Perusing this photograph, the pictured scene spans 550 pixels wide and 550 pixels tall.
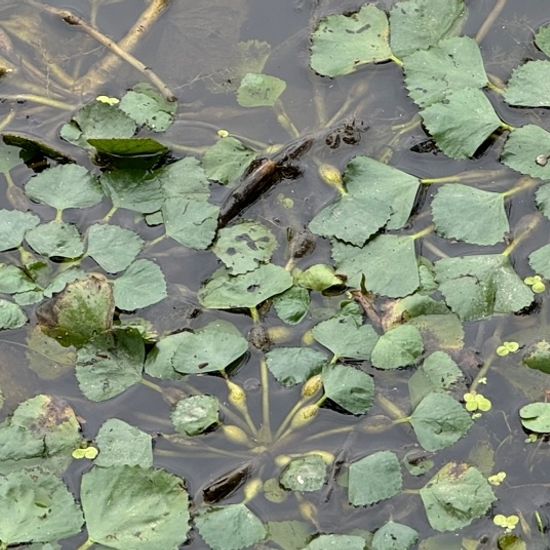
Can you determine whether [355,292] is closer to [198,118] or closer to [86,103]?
[198,118]

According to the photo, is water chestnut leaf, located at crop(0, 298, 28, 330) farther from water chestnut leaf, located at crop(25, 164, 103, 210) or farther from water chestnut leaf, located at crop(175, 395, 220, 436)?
water chestnut leaf, located at crop(175, 395, 220, 436)

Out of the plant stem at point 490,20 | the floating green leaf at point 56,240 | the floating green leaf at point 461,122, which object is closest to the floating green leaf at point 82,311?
the floating green leaf at point 56,240

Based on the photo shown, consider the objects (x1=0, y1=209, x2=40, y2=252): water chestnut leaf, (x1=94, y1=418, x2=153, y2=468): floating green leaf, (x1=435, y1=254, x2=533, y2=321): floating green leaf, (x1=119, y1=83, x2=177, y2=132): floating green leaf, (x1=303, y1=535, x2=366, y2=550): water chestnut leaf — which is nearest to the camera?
(x1=303, y1=535, x2=366, y2=550): water chestnut leaf

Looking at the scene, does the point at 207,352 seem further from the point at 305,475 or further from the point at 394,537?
the point at 394,537

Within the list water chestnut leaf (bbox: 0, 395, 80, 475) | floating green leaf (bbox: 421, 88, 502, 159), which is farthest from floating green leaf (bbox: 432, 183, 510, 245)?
water chestnut leaf (bbox: 0, 395, 80, 475)

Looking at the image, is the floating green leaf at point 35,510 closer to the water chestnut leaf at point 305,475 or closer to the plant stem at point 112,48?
the water chestnut leaf at point 305,475

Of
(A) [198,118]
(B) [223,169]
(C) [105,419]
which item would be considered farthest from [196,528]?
(A) [198,118]
